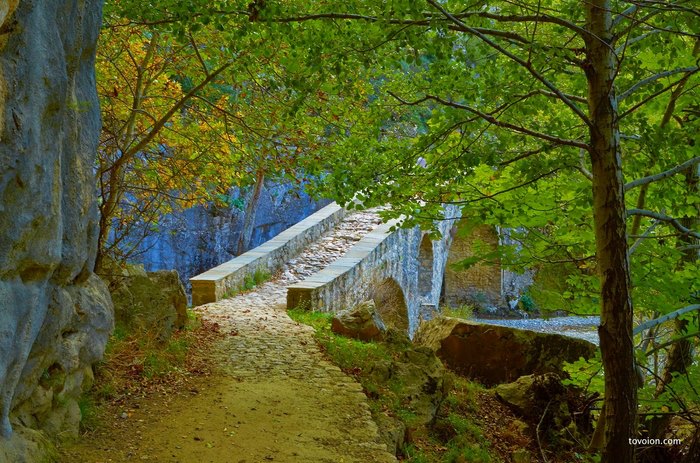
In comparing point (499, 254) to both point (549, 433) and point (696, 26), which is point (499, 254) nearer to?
point (696, 26)

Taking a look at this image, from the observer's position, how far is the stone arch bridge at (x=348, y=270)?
9758 millimetres

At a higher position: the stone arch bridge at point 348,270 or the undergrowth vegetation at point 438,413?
the stone arch bridge at point 348,270

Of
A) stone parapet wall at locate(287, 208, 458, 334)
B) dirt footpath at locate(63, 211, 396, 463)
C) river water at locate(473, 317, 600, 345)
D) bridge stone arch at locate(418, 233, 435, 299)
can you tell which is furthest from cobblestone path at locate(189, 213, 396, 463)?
river water at locate(473, 317, 600, 345)

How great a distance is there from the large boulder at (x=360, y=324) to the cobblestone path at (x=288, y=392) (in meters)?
0.42

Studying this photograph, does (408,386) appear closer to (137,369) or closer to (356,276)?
(137,369)

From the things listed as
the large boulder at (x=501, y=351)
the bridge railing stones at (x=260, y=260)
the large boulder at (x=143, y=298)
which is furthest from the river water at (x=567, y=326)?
the large boulder at (x=143, y=298)

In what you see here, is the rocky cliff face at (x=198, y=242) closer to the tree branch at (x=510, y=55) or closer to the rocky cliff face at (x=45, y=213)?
the rocky cliff face at (x=45, y=213)

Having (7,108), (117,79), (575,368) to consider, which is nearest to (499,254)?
(575,368)

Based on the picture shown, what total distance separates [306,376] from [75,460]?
2737mm

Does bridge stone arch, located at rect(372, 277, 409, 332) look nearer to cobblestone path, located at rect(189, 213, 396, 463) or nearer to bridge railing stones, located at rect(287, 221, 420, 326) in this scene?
bridge railing stones, located at rect(287, 221, 420, 326)

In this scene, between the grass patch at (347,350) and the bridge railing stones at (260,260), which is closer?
the grass patch at (347,350)

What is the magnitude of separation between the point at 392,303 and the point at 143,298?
392 inches

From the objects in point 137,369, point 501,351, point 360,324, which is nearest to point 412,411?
point 360,324

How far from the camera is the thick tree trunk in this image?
12.7 ft
